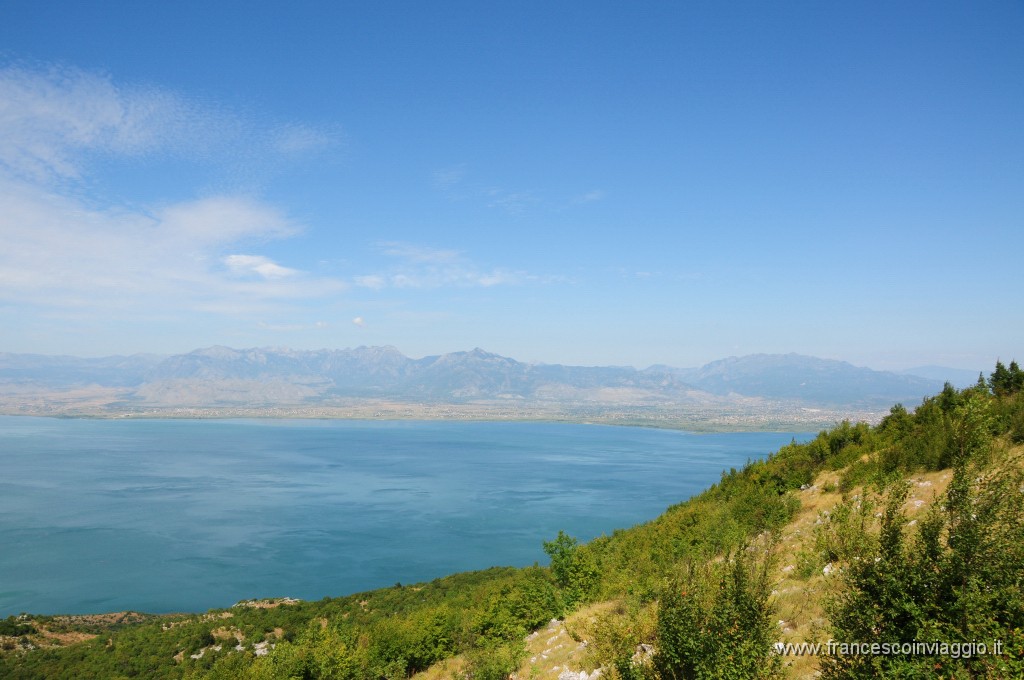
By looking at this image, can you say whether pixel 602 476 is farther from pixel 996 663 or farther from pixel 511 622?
pixel 996 663

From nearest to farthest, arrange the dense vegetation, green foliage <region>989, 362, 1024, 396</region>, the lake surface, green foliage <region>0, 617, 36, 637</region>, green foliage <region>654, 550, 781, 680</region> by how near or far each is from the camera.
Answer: the dense vegetation < green foliage <region>654, 550, 781, 680</region> < green foliage <region>989, 362, 1024, 396</region> < green foliage <region>0, 617, 36, 637</region> < the lake surface

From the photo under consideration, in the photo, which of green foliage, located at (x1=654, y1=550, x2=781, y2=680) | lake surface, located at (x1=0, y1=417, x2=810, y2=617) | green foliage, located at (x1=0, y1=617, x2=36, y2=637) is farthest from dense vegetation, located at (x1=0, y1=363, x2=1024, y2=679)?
lake surface, located at (x1=0, y1=417, x2=810, y2=617)

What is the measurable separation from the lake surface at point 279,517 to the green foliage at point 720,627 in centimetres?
6055

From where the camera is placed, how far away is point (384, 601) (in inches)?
1642

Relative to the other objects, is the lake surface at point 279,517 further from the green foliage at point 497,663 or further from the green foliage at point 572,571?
the green foliage at point 497,663

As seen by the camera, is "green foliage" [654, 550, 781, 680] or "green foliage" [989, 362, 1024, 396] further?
"green foliage" [989, 362, 1024, 396]

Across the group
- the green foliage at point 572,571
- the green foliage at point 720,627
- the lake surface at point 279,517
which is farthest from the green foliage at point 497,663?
the lake surface at point 279,517

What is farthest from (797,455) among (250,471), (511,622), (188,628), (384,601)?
(250,471)

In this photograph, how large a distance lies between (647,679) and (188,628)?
41.8 meters

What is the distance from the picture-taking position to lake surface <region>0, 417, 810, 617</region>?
64.2m

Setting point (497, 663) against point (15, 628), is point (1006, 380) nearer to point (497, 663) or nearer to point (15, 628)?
point (497, 663)

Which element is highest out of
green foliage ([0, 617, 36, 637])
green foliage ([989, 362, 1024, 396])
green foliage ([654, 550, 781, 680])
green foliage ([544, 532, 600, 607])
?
green foliage ([989, 362, 1024, 396])

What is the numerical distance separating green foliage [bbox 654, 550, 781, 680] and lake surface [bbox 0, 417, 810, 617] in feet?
199

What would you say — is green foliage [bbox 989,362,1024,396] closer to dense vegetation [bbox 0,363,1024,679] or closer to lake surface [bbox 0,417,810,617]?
dense vegetation [bbox 0,363,1024,679]
